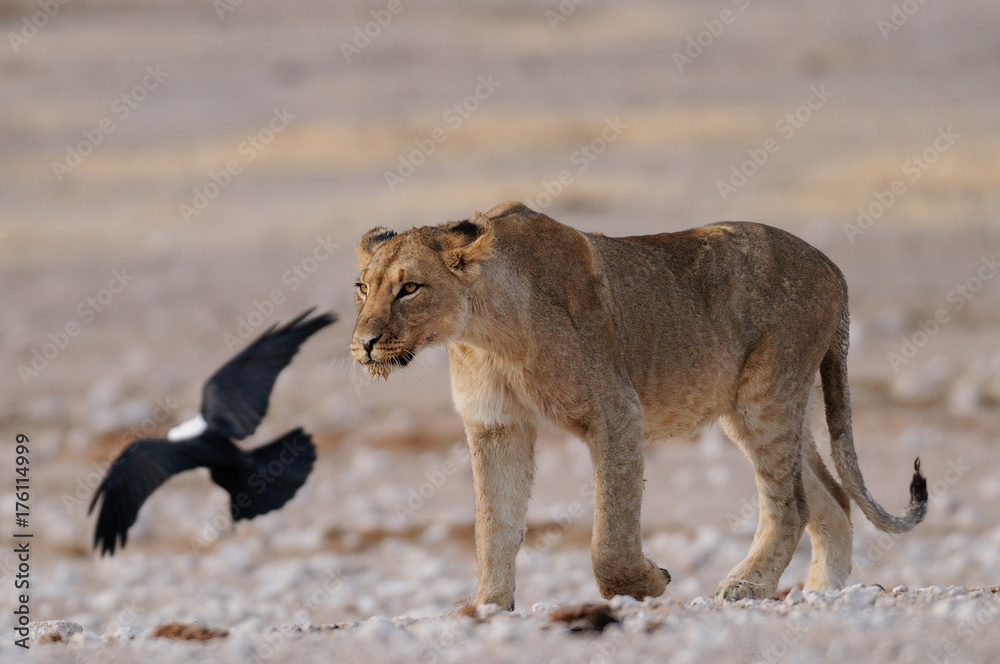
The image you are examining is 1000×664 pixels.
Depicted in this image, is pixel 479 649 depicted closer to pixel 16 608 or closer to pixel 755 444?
pixel 755 444

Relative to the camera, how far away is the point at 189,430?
7.99 metres

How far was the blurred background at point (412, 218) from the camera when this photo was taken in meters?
11.8

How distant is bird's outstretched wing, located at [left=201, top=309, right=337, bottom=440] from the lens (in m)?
8.09

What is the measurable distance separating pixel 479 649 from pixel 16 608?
5.73 meters

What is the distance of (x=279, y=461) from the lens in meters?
8.02

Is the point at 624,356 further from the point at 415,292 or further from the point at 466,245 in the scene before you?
the point at 415,292

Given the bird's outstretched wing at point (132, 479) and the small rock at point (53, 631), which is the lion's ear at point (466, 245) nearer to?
the bird's outstretched wing at point (132, 479)

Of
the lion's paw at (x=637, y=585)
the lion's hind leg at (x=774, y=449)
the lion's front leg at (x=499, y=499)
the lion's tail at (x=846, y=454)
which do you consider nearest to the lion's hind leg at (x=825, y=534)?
the lion's tail at (x=846, y=454)

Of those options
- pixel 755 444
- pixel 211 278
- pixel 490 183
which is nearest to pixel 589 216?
pixel 490 183

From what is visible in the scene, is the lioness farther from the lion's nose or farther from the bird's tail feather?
the bird's tail feather

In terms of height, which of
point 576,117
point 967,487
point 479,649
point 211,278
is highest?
point 576,117

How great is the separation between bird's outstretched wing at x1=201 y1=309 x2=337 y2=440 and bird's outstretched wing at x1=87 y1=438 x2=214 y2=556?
341mm

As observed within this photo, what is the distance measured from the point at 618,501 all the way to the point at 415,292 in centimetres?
134

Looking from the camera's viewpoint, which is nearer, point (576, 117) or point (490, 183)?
point (490, 183)
